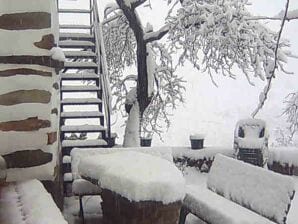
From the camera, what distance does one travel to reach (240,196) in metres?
4.24

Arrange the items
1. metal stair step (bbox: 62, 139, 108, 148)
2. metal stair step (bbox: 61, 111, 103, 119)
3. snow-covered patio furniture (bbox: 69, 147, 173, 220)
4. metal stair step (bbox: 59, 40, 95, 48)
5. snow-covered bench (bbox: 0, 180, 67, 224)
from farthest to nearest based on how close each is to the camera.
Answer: metal stair step (bbox: 59, 40, 95, 48), metal stair step (bbox: 61, 111, 103, 119), metal stair step (bbox: 62, 139, 108, 148), snow-covered patio furniture (bbox: 69, 147, 173, 220), snow-covered bench (bbox: 0, 180, 67, 224)

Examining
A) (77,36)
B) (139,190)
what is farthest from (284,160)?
(139,190)

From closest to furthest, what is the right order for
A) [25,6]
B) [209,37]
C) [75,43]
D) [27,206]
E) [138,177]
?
[27,206]
[138,177]
[25,6]
[75,43]
[209,37]

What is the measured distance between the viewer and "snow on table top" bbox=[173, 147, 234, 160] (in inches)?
301

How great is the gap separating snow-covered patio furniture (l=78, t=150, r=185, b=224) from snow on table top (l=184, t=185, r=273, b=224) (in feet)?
1.10

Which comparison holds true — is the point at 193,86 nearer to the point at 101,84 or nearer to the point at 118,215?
the point at 101,84

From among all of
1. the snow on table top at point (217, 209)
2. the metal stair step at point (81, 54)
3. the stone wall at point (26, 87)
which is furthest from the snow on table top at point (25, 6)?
the metal stair step at point (81, 54)

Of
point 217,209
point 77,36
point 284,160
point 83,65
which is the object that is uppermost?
point 77,36

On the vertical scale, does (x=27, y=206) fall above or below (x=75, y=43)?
below

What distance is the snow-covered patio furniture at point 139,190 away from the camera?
342cm

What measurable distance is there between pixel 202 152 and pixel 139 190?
4383mm

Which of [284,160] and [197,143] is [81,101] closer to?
[197,143]

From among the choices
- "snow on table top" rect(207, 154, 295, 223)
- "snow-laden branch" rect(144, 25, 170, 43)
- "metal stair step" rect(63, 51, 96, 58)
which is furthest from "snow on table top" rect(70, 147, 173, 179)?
"snow-laden branch" rect(144, 25, 170, 43)

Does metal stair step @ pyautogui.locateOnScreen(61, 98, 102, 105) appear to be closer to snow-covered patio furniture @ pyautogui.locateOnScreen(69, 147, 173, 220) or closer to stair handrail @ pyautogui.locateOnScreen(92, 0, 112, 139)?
stair handrail @ pyautogui.locateOnScreen(92, 0, 112, 139)
